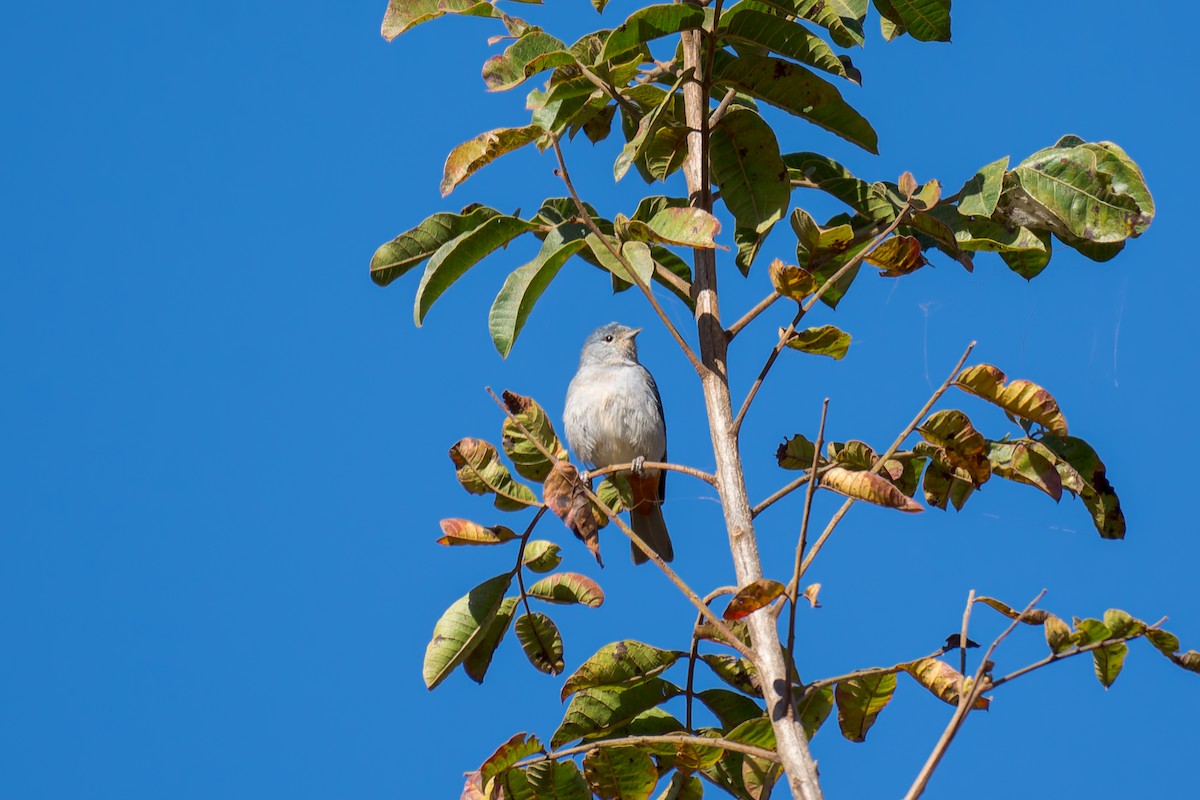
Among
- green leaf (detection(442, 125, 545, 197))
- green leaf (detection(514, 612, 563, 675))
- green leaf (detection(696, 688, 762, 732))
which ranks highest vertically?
green leaf (detection(442, 125, 545, 197))

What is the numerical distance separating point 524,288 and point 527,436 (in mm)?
436

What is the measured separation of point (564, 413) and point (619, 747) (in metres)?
3.89

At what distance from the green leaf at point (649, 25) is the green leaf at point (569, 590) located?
1459 mm

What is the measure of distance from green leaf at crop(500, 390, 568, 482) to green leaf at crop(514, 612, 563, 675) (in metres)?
0.48

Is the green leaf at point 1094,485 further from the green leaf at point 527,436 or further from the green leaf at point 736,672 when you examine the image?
the green leaf at point 527,436

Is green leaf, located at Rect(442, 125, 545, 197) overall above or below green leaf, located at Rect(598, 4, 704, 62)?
below

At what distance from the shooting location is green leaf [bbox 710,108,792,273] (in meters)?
3.69

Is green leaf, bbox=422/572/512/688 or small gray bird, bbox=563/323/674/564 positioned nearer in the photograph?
green leaf, bbox=422/572/512/688

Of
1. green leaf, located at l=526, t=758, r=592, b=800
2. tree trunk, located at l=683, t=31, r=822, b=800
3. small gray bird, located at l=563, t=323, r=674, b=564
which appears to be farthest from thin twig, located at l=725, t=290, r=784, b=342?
small gray bird, located at l=563, t=323, r=674, b=564

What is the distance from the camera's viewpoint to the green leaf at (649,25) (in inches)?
128

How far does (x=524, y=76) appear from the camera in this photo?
3.37m

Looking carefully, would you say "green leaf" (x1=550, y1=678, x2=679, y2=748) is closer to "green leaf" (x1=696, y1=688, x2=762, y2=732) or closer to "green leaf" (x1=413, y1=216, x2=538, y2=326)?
"green leaf" (x1=696, y1=688, x2=762, y2=732)

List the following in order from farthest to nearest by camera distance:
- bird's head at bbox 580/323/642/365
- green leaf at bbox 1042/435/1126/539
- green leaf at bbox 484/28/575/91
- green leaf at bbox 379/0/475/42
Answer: bird's head at bbox 580/323/642/365, green leaf at bbox 379/0/475/42, green leaf at bbox 1042/435/1126/539, green leaf at bbox 484/28/575/91

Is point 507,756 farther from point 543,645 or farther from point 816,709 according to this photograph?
point 816,709
